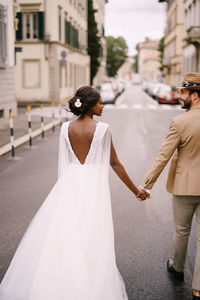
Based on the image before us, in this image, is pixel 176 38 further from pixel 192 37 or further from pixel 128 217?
pixel 128 217

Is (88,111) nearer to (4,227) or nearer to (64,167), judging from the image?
(64,167)

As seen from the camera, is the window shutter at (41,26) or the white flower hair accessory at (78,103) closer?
the white flower hair accessory at (78,103)

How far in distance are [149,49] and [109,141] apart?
169 metres

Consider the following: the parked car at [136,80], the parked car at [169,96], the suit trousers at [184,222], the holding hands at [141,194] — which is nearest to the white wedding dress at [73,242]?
the holding hands at [141,194]

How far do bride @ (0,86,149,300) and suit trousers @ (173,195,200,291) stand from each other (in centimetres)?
66

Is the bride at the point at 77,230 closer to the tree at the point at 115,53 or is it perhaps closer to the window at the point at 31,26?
the window at the point at 31,26

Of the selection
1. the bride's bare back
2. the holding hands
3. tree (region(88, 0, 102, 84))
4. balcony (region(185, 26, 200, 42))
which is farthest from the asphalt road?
tree (region(88, 0, 102, 84))

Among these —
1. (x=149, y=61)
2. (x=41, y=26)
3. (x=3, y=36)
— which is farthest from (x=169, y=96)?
(x=149, y=61)

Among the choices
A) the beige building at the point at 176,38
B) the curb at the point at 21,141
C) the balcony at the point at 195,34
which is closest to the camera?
the curb at the point at 21,141

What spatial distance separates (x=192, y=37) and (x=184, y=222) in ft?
109

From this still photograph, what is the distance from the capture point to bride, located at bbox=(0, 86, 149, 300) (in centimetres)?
321

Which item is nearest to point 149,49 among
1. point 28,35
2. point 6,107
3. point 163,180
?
point 28,35

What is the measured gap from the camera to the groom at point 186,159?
135 inches

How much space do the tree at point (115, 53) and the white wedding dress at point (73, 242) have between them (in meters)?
92.7
